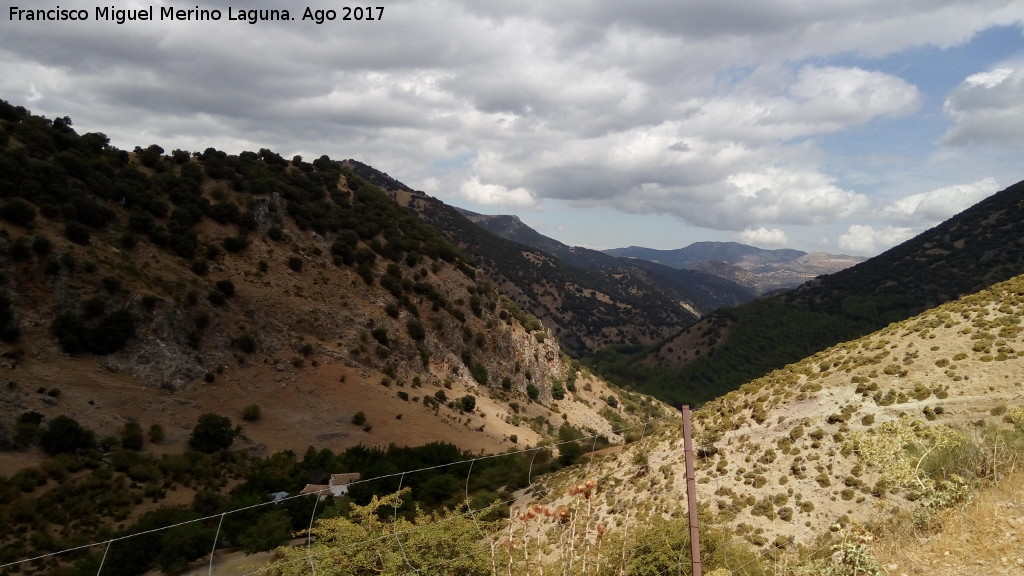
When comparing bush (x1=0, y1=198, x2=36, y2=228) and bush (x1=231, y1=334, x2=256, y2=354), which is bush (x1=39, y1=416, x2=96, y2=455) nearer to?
bush (x1=231, y1=334, x2=256, y2=354)

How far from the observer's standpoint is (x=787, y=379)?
20766mm

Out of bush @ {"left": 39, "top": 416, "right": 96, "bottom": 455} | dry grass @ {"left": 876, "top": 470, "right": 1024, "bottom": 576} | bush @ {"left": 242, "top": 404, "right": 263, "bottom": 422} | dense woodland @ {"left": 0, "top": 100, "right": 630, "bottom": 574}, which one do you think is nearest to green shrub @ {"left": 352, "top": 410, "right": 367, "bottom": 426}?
dense woodland @ {"left": 0, "top": 100, "right": 630, "bottom": 574}

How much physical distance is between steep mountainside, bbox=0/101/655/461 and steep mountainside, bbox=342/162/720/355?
6882 centimetres

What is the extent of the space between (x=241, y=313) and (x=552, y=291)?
11146 centimetres

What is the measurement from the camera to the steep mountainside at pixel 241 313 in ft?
109

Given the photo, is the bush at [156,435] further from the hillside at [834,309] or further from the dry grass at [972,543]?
the hillside at [834,309]

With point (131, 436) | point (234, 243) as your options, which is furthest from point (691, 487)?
point (234, 243)

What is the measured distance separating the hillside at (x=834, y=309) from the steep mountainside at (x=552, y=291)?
1691 centimetres

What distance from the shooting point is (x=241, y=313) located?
42.8 meters

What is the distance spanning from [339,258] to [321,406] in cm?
1873

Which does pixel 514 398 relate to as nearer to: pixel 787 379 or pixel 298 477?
pixel 298 477

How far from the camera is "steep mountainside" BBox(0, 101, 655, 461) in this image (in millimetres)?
33375

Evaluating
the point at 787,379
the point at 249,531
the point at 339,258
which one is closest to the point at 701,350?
the point at 339,258

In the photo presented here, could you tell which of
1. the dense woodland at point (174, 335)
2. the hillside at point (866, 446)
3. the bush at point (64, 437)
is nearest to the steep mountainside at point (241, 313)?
the dense woodland at point (174, 335)
